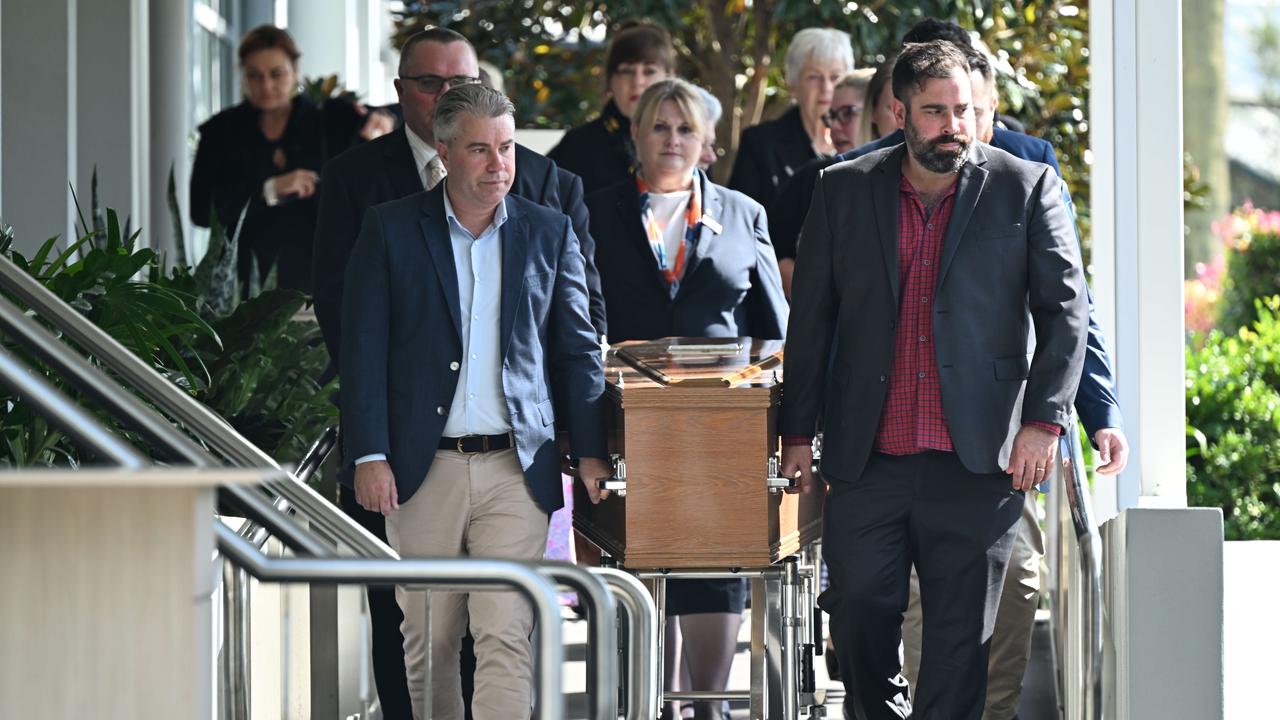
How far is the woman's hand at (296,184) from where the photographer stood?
796 centimetres

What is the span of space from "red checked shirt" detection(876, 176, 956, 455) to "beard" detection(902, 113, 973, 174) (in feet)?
0.32

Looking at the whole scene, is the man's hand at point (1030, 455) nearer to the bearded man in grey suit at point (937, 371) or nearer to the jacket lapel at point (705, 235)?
the bearded man in grey suit at point (937, 371)

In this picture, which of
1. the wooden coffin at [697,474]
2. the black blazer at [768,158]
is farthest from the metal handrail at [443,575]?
the black blazer at [768,158]

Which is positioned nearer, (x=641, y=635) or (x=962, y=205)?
(x=641, y=635)

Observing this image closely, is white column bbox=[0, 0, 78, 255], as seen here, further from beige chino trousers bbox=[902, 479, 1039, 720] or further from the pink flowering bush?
the pink flowering bush

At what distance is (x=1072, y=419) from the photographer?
5258mm

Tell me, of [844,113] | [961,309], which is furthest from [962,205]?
[844,113]

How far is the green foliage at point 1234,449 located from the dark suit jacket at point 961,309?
205 inches

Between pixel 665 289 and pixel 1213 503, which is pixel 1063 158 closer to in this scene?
pixel 1213 503

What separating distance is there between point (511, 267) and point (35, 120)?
4.16 meters

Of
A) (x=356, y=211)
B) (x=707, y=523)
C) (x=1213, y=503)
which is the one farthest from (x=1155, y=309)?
(x=1213, y=503)

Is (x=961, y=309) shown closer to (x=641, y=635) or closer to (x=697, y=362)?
(x=697, y=362)

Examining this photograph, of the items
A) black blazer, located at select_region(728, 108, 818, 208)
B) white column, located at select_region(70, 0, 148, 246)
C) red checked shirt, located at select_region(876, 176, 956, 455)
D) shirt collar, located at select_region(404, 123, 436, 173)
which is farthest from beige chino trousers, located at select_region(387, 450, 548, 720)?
white column, located at select_region(70, 0, 148, 246)

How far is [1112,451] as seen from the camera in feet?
17.2
